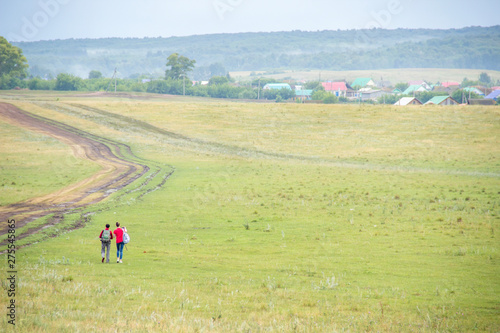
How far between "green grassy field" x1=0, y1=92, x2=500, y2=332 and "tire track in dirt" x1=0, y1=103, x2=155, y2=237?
2.31m

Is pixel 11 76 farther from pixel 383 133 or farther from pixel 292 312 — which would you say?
pixel 292 312

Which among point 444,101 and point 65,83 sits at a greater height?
point 65,83

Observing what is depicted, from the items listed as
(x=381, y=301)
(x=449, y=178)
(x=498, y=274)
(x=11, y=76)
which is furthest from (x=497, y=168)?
(x=11, y=76)

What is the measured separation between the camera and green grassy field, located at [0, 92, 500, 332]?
50.4ft

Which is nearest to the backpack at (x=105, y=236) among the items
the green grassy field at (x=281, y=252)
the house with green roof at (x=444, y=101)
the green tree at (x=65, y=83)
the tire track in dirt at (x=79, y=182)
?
the green grassy field at (x=281, y=252)

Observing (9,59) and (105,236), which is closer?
(105,236)

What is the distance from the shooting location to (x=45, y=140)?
261ft

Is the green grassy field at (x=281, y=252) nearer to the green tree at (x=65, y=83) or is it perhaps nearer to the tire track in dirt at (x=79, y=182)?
the tire track in dirt at (x=79, y=182)

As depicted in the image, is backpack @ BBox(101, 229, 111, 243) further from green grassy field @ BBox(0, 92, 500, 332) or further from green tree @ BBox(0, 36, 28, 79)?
green tree @ BBox(0, 36, 28, 79)

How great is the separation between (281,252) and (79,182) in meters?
30.4

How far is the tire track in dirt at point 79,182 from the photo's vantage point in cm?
3522

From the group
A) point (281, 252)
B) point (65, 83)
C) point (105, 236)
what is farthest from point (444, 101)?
point (105, 236)

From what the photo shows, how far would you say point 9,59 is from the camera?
547 ft

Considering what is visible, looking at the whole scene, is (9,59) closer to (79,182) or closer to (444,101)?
(79,182)
